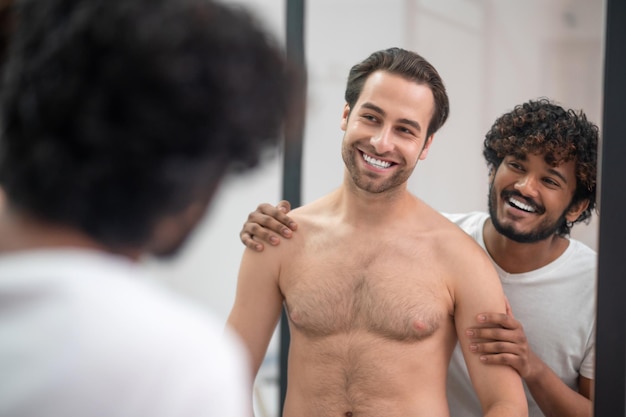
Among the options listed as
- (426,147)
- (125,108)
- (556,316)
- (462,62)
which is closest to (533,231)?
(556,316)

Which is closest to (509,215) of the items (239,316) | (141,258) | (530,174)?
(530,174)

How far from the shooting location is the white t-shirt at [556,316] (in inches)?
60.4

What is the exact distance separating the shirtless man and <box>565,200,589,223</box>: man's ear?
212 millimetres

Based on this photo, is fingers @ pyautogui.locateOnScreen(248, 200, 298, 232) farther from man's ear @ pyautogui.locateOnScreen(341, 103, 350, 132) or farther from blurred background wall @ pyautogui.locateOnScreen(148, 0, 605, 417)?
man's ear @ pyautogui.locateOnScreen(341, 103, 350, 132)

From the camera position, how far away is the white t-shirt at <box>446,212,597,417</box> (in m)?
1.53

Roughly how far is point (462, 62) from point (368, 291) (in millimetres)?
550

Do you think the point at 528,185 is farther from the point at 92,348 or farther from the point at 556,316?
the point at 92,348

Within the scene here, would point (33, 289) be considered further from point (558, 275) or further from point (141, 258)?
point (558, 275)

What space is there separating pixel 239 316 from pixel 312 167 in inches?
15.0

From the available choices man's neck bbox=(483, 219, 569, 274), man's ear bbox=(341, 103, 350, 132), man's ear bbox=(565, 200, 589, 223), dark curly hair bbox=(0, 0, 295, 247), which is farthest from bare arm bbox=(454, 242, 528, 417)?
dark curly hair bbox=(0, 0, 295, 247)

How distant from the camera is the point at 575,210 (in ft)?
5.08

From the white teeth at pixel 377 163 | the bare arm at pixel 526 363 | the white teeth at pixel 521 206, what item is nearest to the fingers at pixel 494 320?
the bare arm at pixel 526 363

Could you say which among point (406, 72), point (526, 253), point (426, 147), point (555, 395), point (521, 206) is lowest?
point (555, 395)

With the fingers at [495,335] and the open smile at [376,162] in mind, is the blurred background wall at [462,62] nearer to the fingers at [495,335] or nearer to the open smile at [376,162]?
the open smile at [376,162]
